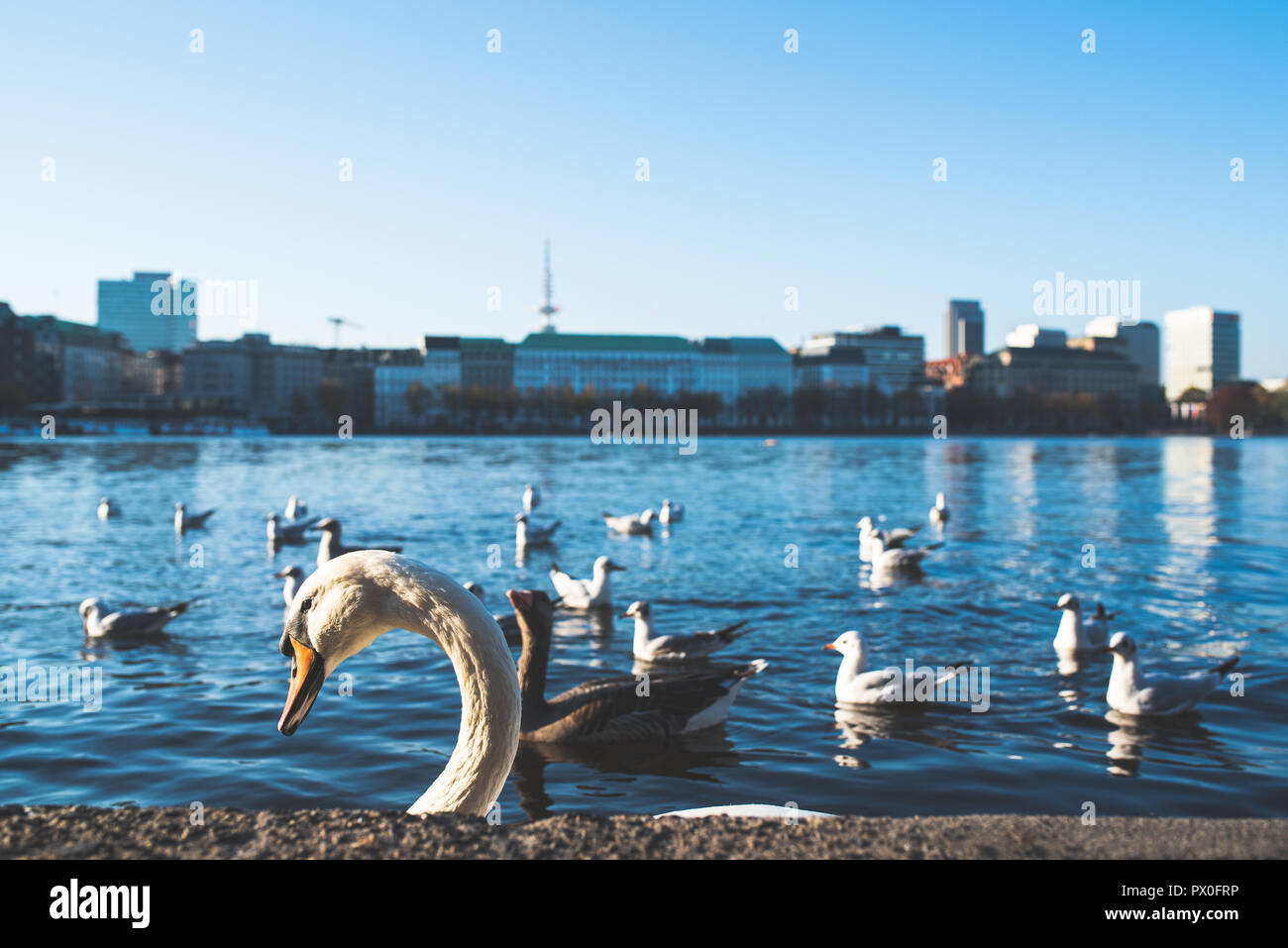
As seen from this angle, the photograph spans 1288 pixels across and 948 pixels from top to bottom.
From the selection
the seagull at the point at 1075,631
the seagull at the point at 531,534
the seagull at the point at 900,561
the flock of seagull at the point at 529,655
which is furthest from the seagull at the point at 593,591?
the seagull at the point at 531,534

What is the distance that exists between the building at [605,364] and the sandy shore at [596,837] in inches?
5432

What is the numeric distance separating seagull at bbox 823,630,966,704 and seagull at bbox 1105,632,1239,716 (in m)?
1.22

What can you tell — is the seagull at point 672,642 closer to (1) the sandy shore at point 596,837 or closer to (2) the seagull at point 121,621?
(2) the seagull at point 121,621

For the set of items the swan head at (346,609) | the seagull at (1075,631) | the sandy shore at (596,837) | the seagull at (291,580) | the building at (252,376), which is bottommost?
the seagull at (1075,631)

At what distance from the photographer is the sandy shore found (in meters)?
2.05

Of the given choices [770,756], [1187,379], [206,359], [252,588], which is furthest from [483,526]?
[1187,379]

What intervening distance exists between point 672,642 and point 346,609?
6.73 m

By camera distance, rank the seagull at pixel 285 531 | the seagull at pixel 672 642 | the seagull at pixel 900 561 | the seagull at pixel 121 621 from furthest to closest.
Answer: the seagull at pixel 285 531 → the seagull at pixel 900 561 → the seagull at pixel 121 621 → the seagull at pixel 672 642

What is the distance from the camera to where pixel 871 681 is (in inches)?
Answer: 311

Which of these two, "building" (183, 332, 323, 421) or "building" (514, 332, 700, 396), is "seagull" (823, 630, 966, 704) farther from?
"building" (183, 332, 323, 421)

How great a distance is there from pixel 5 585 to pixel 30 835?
43.1ft

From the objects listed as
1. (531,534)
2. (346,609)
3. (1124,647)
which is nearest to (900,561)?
(531,534)

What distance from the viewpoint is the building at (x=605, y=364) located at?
143375 millimetres

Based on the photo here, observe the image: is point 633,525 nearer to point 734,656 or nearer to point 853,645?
point 734,656
